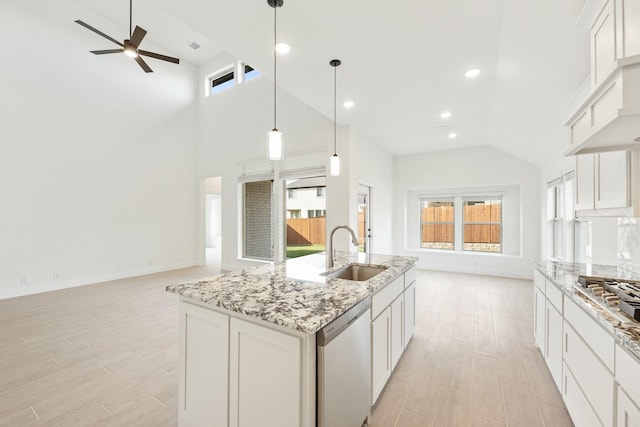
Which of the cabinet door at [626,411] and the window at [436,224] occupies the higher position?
the window at [436,224]

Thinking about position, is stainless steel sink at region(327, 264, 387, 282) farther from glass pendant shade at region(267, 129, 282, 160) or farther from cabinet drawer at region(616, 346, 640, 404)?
cabinet drawer at region(616, 346, 640, 404)

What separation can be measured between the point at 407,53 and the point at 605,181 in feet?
6.51

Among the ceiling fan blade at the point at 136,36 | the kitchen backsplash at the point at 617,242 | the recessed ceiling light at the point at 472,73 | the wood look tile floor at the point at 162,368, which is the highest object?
the ceiling fan blade at the point at 136,36

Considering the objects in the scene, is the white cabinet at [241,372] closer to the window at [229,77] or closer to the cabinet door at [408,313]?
the cabinet door at [408,313]

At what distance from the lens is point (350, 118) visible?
4.55 meters

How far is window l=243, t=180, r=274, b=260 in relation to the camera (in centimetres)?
637

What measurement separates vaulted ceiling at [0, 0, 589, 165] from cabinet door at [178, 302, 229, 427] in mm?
2372

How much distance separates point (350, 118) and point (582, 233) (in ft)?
12.2

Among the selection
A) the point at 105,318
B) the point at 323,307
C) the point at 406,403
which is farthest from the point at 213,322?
the point at 105,318

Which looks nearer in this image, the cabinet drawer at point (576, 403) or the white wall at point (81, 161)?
the cabinet drawer at point (576, 403)

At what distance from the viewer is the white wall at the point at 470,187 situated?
5.54m

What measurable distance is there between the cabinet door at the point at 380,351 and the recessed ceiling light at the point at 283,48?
261 cm

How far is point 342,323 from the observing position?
135cm

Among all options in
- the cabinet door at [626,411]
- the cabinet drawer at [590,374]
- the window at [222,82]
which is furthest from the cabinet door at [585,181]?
the window at [222,82]
